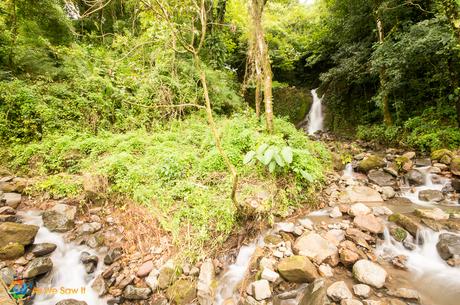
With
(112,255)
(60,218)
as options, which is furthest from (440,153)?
(60,218)

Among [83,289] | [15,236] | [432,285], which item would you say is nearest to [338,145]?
[432,285]

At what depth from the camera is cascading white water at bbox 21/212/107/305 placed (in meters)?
3.24

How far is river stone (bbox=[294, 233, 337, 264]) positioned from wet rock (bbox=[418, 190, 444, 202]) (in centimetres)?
311

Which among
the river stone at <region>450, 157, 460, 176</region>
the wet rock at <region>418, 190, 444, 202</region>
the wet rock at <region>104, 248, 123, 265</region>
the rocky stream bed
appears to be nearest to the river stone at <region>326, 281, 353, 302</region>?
the rocky stream bed

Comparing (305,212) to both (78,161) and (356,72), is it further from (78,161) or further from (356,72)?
(356,72)

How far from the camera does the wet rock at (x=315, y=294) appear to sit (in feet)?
8.86

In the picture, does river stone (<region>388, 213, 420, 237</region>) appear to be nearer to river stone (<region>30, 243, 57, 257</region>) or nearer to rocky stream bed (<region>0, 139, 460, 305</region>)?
rocky stream bed (<region>0, 139, 460, 305</region>)

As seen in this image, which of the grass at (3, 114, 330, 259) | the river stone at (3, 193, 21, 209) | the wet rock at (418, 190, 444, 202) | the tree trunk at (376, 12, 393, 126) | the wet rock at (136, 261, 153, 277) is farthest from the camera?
the tree trunk at (376, 12, 393, 126)

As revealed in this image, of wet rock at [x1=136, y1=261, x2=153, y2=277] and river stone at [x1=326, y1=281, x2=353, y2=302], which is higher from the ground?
wet rock at [x1=136, y1=261, x2=153, y2=277]

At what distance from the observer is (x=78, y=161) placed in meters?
5.28

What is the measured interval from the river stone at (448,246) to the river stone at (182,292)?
3.68 m

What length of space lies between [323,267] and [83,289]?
11.4ft

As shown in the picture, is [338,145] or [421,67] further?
[338,145]

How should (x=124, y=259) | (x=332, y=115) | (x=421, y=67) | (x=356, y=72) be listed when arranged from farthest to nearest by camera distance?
(x=332, y=115) < (x=356, y=72) < (x=421, y=67) < (x=124, y=259)
